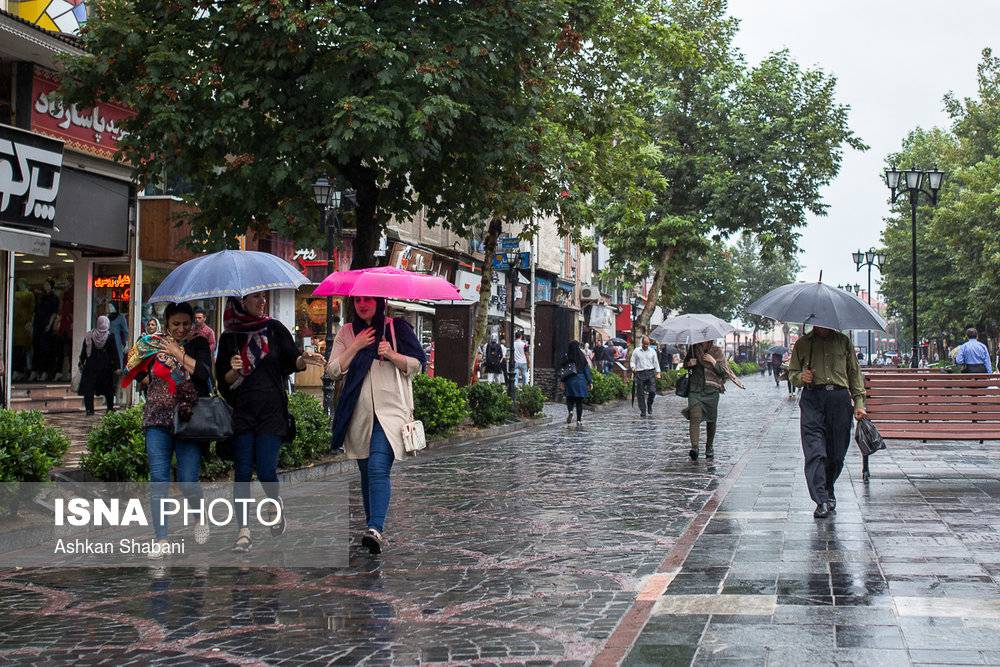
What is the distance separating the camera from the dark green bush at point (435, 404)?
58.2 ft

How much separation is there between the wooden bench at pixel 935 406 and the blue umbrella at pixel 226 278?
7.10 m

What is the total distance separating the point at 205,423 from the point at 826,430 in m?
4.98

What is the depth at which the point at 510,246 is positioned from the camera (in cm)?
2594

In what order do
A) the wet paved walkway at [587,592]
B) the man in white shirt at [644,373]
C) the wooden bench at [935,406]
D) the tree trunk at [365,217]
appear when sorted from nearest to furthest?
the wet paved walkway at [587,592]
the wooden bench at [935,406]
the tree trunk at [365,217]
the man in white shirt at [644,373]

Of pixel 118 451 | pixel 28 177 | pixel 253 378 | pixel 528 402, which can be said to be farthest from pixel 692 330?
pixel 253 378

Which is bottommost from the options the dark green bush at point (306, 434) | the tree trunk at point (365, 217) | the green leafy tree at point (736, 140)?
the dark green bush at point (306, 434)

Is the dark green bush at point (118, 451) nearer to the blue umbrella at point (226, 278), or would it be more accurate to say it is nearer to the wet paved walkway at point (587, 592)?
the wet paved walkway at point (587, 592)

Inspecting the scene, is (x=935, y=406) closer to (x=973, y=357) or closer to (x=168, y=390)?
(x=168, y=390)

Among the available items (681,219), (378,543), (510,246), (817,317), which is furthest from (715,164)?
A: (378,543)

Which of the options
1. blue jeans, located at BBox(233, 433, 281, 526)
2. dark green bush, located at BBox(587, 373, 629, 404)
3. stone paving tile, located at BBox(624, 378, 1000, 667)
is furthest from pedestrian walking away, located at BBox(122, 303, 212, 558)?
dark green bush, located at BBox(587, 373, 629, 404)

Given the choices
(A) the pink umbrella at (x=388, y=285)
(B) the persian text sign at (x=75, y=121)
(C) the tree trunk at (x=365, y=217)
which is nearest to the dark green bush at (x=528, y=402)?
(C) the tree trunk at (x=365, y=217)

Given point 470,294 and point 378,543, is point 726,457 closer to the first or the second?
point 378,543

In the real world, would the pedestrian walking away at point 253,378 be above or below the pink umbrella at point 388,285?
below

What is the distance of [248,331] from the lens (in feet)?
26.1
